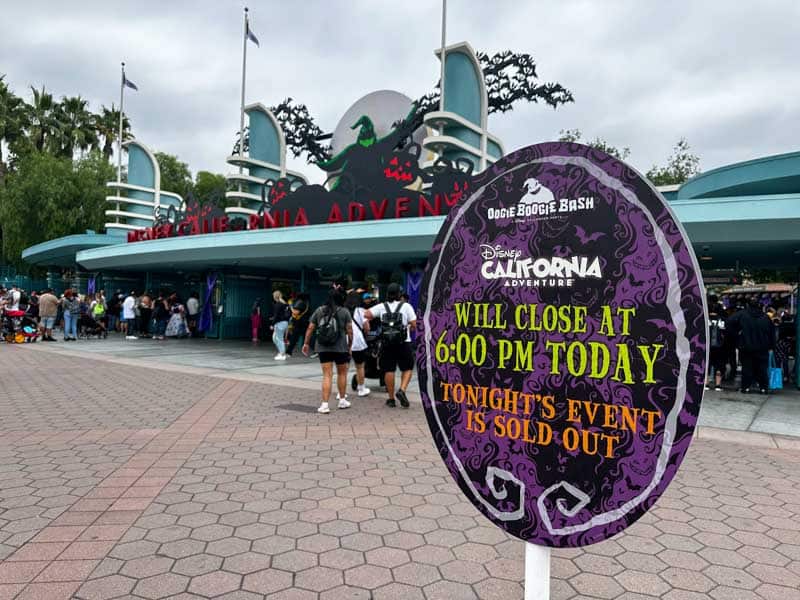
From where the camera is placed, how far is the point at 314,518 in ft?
12.6

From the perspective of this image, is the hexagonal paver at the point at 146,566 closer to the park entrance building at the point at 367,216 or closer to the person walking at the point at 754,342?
the park entrance building at the point at 367,216

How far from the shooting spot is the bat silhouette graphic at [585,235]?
1808mm

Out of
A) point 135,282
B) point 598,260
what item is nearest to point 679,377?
point 598,260

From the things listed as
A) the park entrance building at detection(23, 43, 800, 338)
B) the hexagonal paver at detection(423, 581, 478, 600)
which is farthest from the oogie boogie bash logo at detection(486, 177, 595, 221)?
the park entrance building at detection(23, 43, 800, 338)

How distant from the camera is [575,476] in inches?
73.2

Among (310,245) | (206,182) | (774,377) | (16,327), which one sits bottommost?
(774,377)

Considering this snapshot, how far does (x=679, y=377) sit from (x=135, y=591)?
9.46 ft

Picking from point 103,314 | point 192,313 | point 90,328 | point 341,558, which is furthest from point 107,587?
point 103,314

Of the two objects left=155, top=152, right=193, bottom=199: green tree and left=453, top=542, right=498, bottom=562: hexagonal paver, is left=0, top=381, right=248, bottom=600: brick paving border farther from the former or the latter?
left=155, top=152, right=193, bottom=199: green tree

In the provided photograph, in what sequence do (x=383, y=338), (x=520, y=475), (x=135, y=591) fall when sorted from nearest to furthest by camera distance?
(x=520, y=475) < (x=135, y=591) < (x=383, y=338)

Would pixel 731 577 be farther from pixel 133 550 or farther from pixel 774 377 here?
pixel 774 377

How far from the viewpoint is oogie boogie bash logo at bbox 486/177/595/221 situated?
6.08ft

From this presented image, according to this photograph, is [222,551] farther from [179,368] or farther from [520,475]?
[179,368]

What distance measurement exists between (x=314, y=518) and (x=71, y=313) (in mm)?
17749
